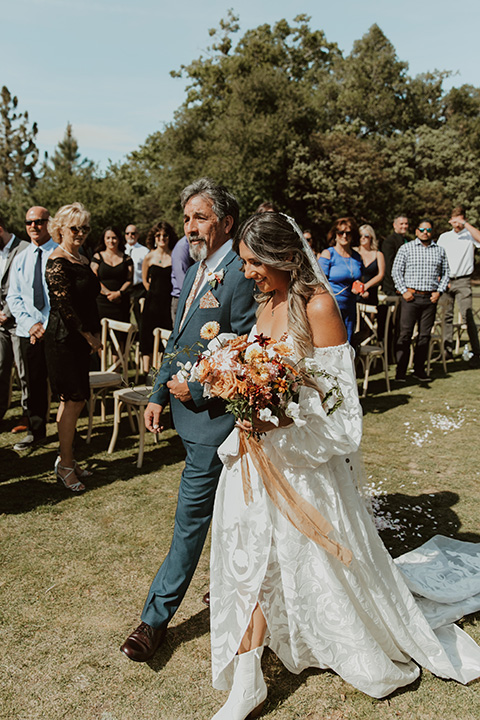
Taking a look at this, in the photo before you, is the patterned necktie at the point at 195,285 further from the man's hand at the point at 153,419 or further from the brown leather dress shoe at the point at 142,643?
the brown leather dress shoe at the point at 142,643

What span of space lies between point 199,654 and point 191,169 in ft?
124

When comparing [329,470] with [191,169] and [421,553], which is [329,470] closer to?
[421,553]

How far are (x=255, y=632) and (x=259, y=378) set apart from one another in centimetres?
116

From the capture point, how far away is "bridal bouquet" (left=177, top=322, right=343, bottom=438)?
2260 mm

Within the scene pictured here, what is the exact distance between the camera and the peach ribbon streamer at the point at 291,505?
8.42 feet

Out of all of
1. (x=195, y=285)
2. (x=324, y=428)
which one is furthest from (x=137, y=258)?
(x=324, y=428)

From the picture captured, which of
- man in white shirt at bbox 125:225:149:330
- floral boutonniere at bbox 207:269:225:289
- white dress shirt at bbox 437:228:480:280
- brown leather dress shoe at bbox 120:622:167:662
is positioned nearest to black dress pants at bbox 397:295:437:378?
white dress shirt at bbox 437:228:480:280

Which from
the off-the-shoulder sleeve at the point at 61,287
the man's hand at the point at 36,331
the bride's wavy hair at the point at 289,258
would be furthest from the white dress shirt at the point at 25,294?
the bride's wavy hair at the point at 289,258

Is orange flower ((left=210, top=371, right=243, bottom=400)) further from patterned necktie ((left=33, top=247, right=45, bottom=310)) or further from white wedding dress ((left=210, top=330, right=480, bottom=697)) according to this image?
patterned necktie ((left=33, top=247, right=45, bottom=310))

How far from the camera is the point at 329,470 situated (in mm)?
2668

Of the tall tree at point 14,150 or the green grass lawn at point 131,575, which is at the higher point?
the tall tree at point 14,150

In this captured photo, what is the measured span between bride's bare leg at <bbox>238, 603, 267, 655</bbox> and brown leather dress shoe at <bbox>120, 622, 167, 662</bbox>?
570mm

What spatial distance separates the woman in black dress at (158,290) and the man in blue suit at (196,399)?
15.6 ft

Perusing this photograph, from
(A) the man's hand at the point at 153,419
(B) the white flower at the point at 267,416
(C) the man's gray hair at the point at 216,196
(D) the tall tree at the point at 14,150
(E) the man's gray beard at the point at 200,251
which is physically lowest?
(A) the man's hand at the point at 153,419
